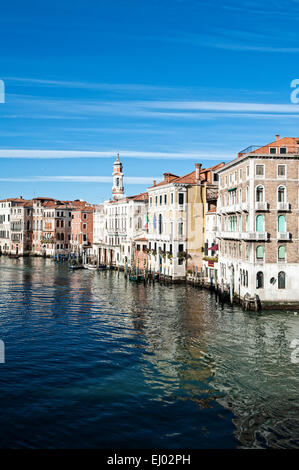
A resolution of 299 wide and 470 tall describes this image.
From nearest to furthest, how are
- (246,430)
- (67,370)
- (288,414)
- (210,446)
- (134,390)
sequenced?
(210,446)
(246,430)
(288,414)
(134,390)
(67,370)

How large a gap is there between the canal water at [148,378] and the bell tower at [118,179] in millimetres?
43485

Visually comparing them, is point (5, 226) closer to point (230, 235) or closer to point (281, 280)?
point (230, 235)

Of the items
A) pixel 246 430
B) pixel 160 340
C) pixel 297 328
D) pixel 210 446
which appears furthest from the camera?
pixel 297 328

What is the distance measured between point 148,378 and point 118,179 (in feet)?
194

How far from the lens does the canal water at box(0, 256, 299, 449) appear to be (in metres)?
12.6

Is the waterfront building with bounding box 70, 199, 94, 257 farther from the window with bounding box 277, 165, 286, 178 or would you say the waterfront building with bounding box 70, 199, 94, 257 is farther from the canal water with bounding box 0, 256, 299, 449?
the window with bounding box 277, 165, 286, 178

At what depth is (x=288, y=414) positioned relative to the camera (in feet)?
45.2

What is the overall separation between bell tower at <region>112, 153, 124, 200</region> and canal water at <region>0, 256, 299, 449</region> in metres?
43.5

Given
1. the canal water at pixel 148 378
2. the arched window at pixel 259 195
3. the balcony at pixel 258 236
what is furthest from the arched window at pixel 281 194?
the canal water at pixel 148 378

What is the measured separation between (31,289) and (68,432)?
30.3 meters

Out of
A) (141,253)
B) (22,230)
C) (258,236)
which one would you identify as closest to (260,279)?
(258,236)

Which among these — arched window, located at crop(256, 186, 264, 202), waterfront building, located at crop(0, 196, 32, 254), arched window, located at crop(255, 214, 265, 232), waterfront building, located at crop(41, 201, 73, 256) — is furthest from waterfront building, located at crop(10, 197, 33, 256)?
arched window, located at crop(256, 186, 264, 202)

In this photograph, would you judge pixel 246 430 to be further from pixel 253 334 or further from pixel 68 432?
pixel 253 334
